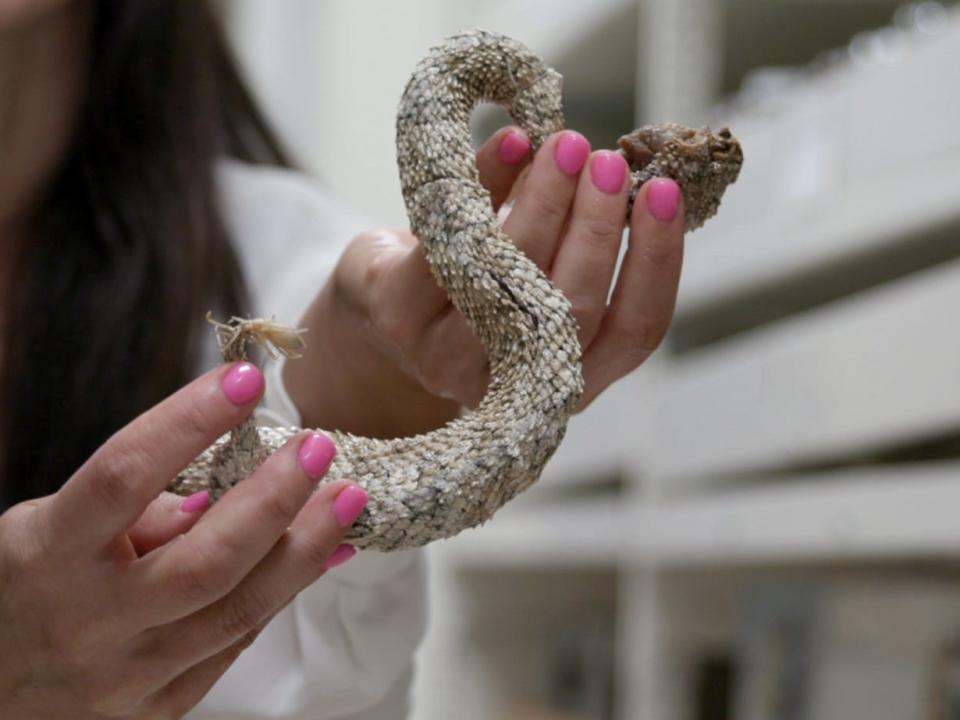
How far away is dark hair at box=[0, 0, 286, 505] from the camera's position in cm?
85

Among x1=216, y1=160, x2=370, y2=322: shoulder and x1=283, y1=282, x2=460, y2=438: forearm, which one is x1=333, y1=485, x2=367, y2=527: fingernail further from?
x1=216, y1=160, x2=370, y2=322: shoulder

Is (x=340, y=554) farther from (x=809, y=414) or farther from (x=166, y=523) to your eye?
(x=809, y=414)

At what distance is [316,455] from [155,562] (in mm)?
74

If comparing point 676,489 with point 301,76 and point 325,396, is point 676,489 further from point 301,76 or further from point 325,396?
point 301,76

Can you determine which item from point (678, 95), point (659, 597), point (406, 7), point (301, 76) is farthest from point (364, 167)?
point (659, 597)

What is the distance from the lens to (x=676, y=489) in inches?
56.2

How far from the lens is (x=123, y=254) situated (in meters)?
0.92

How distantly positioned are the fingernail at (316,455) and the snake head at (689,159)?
7.1 inches

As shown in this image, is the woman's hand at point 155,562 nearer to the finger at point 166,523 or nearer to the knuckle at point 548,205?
the finger at point 166,523

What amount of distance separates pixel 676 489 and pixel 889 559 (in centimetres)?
28

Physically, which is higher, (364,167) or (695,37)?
(364,167)

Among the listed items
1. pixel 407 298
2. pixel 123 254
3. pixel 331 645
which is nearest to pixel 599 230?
pixel 407 298

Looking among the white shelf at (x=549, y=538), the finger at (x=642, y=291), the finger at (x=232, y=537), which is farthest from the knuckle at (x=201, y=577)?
the white shelf at (x=549, y=538)

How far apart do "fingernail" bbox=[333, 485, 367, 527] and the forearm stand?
0.63 ft
